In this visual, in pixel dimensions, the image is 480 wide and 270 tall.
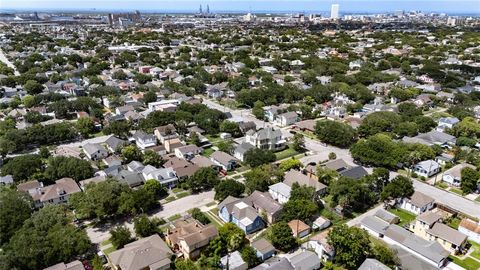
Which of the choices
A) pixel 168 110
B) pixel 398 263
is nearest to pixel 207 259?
pixel 398 263

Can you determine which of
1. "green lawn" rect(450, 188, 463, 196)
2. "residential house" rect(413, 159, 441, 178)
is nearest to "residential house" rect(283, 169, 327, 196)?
"residential house" rect(413, 159, 441, 178)

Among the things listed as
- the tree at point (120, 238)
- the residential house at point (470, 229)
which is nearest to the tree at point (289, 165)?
the residential house at point (470, 229)

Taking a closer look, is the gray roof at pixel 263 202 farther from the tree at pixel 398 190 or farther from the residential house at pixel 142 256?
the tree at pixel 398 190

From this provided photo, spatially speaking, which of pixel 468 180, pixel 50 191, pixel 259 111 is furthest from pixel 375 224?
pixel 259 111

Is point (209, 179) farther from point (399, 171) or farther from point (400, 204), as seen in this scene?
point (399, 171)

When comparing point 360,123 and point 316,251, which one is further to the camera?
point 360,123
